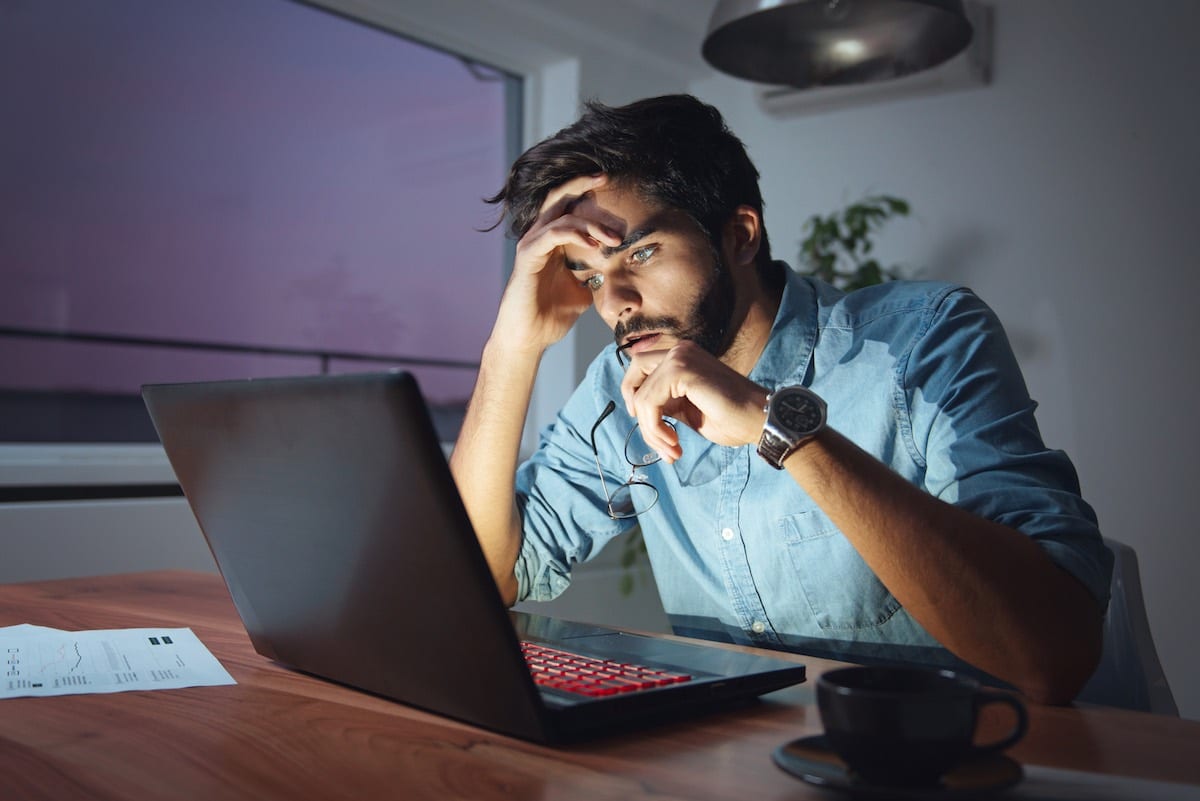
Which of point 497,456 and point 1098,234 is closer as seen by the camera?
point 497,456

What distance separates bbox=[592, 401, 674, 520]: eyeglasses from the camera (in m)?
1.45

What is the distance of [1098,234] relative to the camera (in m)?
2.75

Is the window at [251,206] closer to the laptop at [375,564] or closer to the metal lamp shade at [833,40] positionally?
the metal lamp shade at [833,40]

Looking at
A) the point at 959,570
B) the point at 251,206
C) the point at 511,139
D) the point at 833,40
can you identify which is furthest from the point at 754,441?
the point at 251,206

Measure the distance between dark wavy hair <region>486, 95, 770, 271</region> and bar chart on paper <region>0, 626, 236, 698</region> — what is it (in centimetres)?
81

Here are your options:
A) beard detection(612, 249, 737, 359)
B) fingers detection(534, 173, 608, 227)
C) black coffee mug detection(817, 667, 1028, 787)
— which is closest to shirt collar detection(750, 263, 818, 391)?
beard detection(612, 249, 737, 359)

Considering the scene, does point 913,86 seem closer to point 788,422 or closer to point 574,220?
point 574,220

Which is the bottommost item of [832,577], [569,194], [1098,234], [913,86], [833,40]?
[832,577]

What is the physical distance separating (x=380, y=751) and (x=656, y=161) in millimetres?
1016

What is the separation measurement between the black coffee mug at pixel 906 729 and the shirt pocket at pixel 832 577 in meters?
0.73

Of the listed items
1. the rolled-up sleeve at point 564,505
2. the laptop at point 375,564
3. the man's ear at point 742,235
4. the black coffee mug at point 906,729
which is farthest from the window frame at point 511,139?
the black coffee mug at point 906,729

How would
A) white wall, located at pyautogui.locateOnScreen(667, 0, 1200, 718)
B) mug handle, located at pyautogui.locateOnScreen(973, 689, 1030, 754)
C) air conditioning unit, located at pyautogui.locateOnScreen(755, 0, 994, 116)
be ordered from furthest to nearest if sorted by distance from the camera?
air conditioning unit, located at pyautogui.locateOnScreen(755, 0, 994, 116)
white wall, located at pyautogui.locateOnScreen(667, 0, 1200, 718)
mug handle, located at pyautogui.locateOnScreen(973, 689, 1030, 754)

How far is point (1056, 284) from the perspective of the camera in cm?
281

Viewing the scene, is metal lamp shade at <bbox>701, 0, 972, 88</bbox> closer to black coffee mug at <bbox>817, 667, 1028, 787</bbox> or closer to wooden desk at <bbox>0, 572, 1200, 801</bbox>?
wooden desk at <bbox>0, 572, 1200, 801</bbox>
